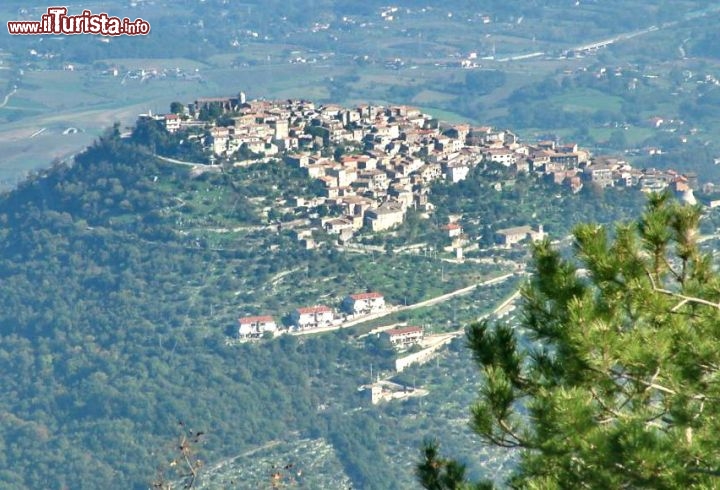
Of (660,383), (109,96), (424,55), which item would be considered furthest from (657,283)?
(424,55)

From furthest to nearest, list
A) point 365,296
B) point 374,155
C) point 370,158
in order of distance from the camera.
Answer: point 374,155 < point 370,158 < point 365,296

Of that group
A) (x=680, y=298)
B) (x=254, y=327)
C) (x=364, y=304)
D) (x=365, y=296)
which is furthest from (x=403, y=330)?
(x=680, y=298)

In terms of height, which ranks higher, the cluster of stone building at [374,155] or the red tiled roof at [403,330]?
the cluster of stone building at [374,155]

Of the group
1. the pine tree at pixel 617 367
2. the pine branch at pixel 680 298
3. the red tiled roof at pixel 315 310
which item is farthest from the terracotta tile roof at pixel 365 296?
the pine branch at pixel 680 298

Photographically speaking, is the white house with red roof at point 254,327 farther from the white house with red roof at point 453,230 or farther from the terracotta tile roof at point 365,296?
the white house with red roof at point 453,230

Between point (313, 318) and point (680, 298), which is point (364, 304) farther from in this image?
point (680, 298)
